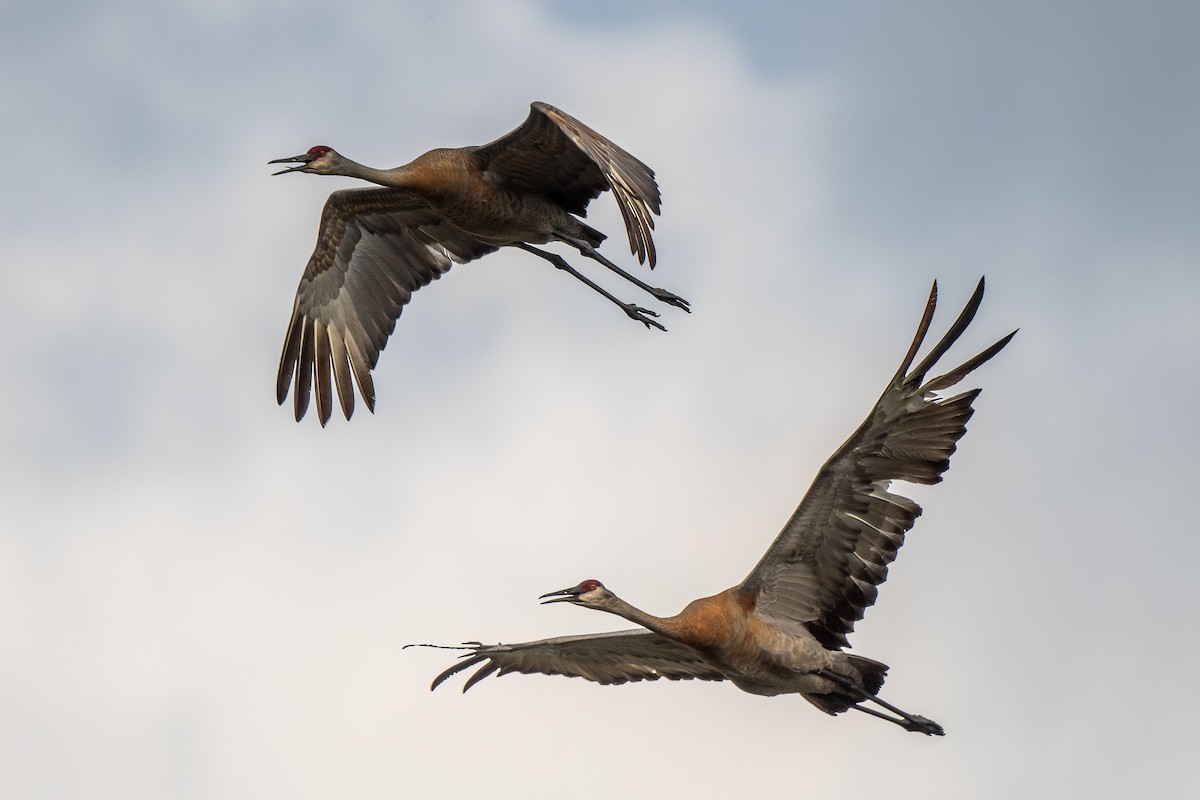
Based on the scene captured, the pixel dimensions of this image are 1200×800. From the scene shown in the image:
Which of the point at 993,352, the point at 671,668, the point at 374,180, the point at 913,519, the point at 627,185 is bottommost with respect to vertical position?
the point at 671,668

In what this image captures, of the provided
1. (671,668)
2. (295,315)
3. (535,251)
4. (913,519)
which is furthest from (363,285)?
(913,519)

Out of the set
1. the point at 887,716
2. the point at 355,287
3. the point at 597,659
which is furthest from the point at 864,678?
the point at 355,287

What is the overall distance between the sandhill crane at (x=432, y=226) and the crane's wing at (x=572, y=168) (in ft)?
0.04

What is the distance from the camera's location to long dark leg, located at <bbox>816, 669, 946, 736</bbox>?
13188 millimetres

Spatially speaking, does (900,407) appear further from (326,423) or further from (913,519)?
(326,423)

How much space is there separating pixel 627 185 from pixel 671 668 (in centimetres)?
403

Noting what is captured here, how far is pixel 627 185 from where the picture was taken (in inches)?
484

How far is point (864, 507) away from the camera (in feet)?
42.0

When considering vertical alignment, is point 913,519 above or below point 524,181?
below

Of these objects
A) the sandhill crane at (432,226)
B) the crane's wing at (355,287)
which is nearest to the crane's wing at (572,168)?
Answer: the sandhill crane at (432,226)

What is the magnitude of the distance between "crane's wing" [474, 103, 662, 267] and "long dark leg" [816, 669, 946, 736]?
3482mm

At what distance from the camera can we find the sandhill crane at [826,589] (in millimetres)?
12406

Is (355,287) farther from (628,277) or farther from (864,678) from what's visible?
(864,678)

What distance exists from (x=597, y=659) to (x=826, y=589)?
2.05 m
